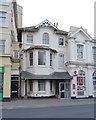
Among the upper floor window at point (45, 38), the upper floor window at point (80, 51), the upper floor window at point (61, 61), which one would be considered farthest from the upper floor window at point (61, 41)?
the upper floor window at point (80, 51)

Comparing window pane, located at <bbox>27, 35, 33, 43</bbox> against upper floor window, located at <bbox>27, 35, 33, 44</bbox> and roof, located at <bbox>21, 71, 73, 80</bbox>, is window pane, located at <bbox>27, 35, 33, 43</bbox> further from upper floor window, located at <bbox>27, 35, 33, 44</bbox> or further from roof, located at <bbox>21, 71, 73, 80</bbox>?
roof, located at <bbox>21, 71, 73, 80</bbox>

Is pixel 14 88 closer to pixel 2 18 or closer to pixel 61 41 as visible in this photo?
pixel 61 41

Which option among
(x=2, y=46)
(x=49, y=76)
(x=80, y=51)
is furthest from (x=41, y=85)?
(x=80, y=51)

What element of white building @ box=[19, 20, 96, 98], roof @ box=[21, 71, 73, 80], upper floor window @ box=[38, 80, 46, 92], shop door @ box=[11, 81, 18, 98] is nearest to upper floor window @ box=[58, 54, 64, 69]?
white building @ box=[19, 20, 96, 98]

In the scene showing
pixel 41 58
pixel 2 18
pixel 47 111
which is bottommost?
pixel 47 111

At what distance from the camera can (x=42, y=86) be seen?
2180 cm

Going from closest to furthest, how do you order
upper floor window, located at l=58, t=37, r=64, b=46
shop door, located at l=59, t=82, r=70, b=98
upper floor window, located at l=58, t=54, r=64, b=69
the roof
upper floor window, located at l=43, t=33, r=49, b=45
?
the roof < shop door, located at l=59, t=82, r=70, b=98 < upper floor window, located at l=43, t=33, r=49, b=45 < upper floor window, located at l=58, t=54, r=64, b=69 < upper floor window, located at l=58, t=37, r=64, b=46

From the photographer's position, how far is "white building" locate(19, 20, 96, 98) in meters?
21.6

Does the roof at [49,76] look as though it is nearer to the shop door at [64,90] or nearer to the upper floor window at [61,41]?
the shop door at [64,90]

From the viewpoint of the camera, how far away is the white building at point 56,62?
850 inches

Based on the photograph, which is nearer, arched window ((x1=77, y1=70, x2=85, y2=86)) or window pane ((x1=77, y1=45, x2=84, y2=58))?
arched window ((x1=77, y1=70, x2=85, y2=86))

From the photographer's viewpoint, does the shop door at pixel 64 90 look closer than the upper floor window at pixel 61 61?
Yes

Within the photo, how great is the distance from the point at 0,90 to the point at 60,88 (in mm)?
8119

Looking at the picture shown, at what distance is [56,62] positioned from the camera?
2344 cm
